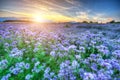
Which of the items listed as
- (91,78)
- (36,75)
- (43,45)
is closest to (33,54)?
(43,45)

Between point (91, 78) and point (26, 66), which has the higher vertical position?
point (91, 78)

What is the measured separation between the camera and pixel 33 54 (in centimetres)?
527

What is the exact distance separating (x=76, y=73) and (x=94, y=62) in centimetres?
60

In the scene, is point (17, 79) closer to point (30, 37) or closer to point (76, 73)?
point (76, 73)

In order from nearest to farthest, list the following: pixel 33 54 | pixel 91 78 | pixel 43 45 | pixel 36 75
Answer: pixel 91 78 < pixel 36 75 < pixel 33 54 < pixel 43 45

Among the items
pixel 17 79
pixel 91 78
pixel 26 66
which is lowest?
pixel 17 79

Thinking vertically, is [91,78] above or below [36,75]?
above

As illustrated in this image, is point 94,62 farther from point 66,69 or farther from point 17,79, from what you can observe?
point 17,79

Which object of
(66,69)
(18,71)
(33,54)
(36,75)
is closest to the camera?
(66,69)

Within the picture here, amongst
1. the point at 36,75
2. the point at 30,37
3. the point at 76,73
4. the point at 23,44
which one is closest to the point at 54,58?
the point at 36,75

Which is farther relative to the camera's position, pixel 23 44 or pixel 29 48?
pixel 23 44

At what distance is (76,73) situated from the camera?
359 centimetres

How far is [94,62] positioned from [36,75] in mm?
1162

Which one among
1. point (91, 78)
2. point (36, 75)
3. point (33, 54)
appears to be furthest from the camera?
point (33, 54)
